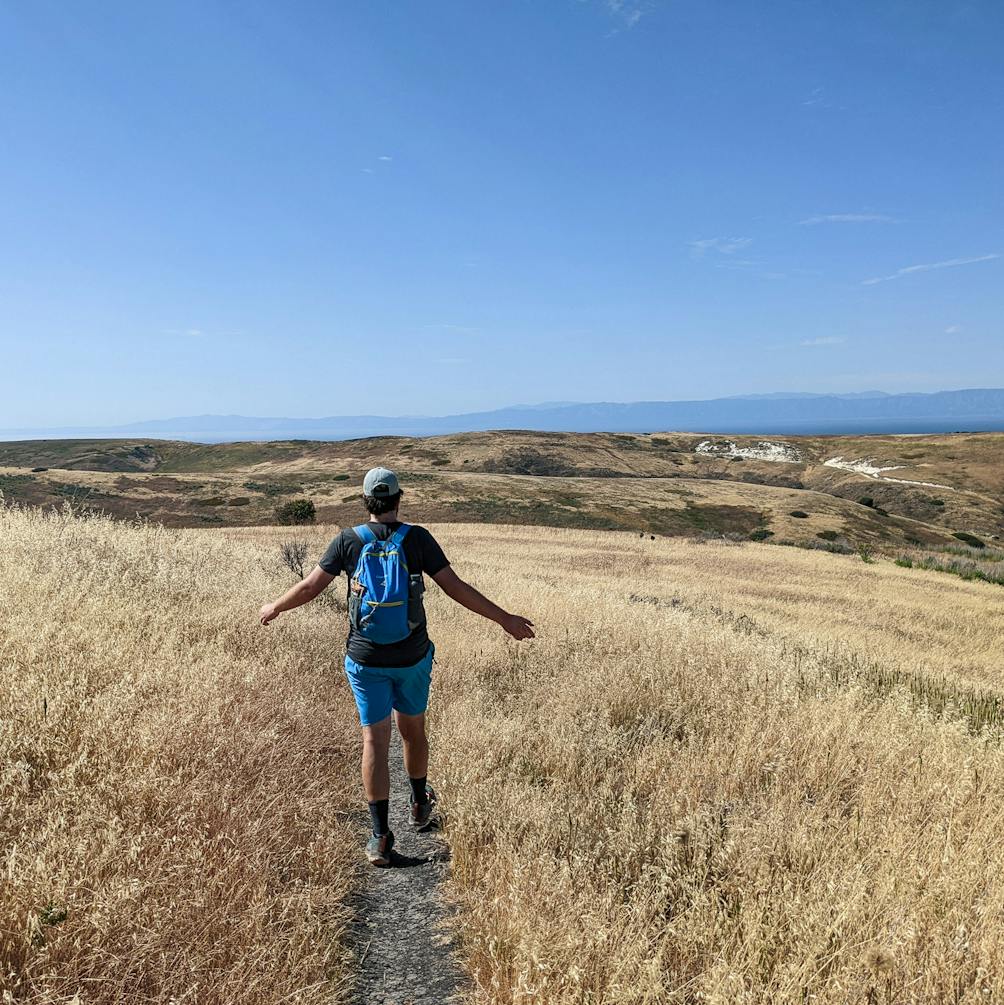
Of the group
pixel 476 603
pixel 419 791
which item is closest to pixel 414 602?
pixel 476 603

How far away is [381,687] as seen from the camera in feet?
14.5

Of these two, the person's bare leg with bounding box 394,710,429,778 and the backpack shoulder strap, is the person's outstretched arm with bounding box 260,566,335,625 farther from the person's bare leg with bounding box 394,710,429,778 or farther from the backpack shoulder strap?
the person's bare leg with bounding box 394,710,429,778

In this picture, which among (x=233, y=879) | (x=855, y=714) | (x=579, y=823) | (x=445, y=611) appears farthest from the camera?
(x=445, y=611)

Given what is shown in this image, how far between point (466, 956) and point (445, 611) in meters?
8.13

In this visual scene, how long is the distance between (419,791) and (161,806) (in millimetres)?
1845

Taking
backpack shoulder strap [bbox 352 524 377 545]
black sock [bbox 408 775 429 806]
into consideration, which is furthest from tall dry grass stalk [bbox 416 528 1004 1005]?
backpack shoulder strap [bbox 352 524 377 545]

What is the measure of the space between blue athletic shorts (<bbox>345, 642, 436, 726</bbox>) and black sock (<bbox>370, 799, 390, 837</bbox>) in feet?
1.79

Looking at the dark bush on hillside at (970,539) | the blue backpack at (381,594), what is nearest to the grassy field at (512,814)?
the blue backpack at (381,594)

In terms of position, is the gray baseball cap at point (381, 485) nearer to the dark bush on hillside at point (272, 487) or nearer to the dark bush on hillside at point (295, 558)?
the dark bush on hillside at point (295, 558)

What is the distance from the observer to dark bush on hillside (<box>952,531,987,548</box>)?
162 ft

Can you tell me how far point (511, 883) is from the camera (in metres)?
3.54

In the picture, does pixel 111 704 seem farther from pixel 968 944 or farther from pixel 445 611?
pixel 445 611

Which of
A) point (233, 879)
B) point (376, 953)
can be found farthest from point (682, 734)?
point (233, 879)

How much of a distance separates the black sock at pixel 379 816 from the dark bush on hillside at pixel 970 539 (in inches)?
2263
